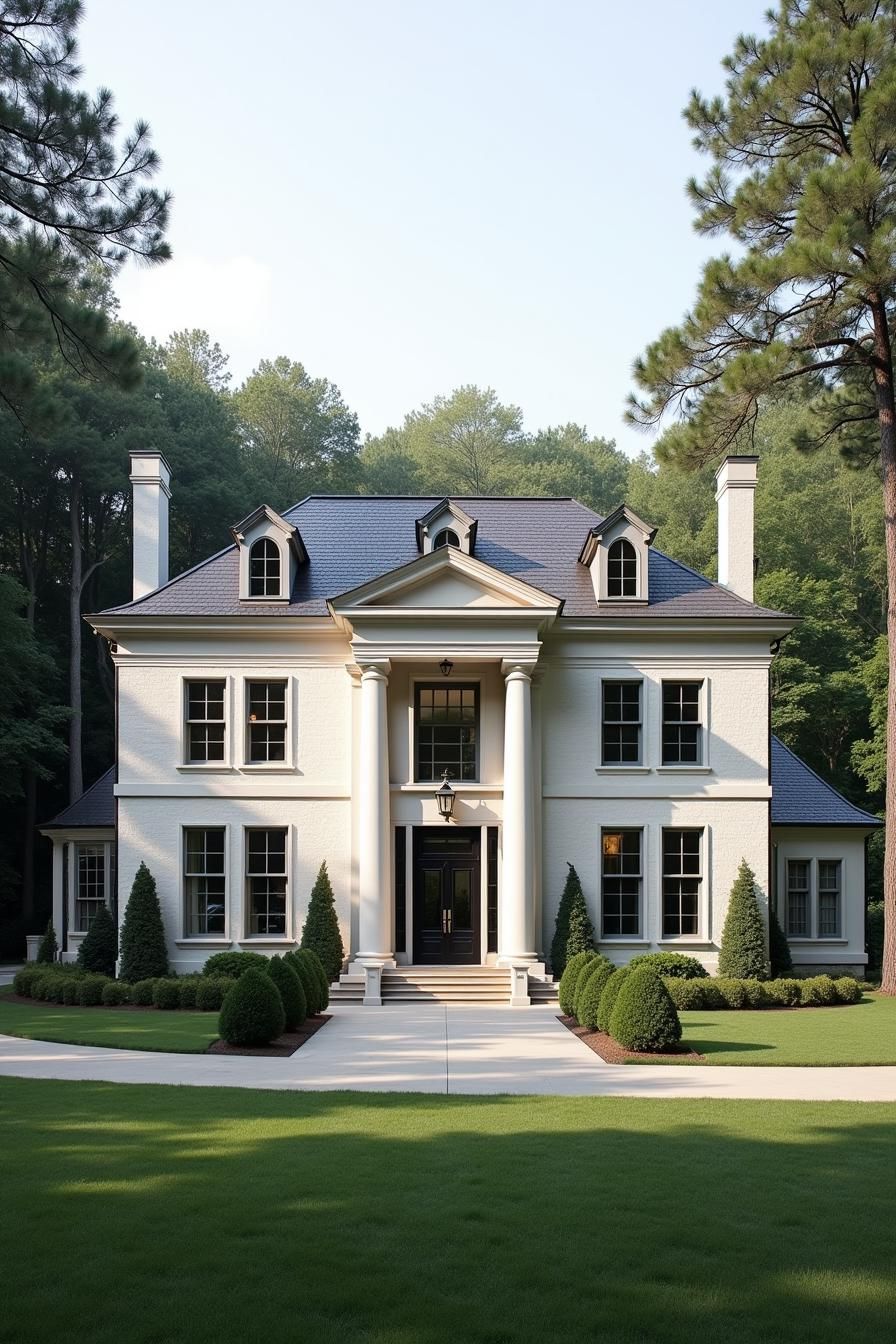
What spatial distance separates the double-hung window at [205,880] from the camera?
2756cm

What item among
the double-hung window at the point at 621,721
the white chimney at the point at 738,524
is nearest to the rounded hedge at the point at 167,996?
the double-hung window at the point at 621,721

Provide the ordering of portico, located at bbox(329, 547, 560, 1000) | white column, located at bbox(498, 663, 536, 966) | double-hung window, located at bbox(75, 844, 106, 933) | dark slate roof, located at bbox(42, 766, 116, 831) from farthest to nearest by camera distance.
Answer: double-hung window, located at bbox(75, 844, 106, 933) < dark slate roof, located at bbox(42, 766, 116, 831) < portico, located at bbox(329, 547, 560, 1000) < white column, located at bbox(498, 663, 536, 966)

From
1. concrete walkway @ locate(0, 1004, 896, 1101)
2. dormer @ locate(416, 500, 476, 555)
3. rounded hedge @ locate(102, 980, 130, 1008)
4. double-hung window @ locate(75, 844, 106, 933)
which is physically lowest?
rounded hedge @ locate(102, 980, 130, 1008)

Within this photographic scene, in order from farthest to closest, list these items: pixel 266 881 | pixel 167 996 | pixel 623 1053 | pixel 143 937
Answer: pixel 266 881, pixel 143 937, pixel 167 996, pixel 623 1053

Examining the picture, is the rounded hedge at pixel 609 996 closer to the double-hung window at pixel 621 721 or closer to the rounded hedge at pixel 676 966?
the rounded hedge at pixel 676 966

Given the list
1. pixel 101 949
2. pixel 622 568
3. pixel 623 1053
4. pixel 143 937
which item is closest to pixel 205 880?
pixel 143 937

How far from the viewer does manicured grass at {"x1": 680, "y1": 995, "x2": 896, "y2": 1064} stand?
17.1 meters

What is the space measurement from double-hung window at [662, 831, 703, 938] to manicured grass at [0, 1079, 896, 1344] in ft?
50.0

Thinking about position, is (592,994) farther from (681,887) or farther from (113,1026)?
(681,887)

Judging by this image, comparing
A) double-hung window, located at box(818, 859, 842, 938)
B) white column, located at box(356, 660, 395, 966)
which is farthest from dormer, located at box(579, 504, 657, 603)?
double-hung window, located at box(818, 859, 842, 938)

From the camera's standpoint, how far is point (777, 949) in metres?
27.4

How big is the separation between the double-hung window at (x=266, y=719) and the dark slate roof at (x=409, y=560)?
5.58ft

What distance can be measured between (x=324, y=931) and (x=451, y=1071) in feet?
33.5

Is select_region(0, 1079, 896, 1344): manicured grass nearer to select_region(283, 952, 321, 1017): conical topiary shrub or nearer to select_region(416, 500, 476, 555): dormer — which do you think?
select_region(283, 952, 321, 1017): conical topiary shrub
